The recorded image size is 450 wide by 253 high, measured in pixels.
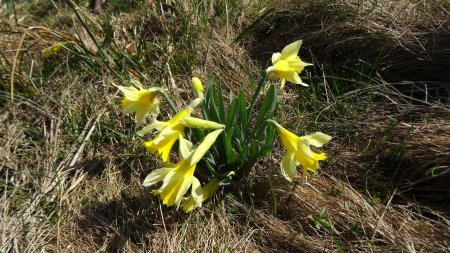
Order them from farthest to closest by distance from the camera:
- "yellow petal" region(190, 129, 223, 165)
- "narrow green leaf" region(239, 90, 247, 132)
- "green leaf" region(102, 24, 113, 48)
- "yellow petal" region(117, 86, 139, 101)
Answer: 1. "green leaf" region(102, 24, 113, 48)
2. "narrow green leaf" region(239, 90, 247, 132)
3. "yellow petal" region(117, 86, 139, 101)
4. "yellow petal" region(190, 129, 223, 165)

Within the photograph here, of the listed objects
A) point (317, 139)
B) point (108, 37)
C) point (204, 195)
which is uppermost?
point (108, 37)

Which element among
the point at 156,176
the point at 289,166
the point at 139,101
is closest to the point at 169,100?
the point at 139,101

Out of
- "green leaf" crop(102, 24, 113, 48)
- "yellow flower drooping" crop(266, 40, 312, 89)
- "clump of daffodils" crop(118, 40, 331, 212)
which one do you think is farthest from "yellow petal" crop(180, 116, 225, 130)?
"green leaf" crop(102, 24, 113, 48)

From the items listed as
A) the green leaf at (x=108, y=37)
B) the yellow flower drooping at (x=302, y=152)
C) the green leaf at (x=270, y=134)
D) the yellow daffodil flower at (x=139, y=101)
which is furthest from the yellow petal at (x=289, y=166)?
the green leaf at (x=108, y=37)

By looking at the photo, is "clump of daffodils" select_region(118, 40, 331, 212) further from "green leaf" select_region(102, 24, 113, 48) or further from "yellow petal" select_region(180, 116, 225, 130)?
"green leaf" select_region(102, 24, 113, 48)

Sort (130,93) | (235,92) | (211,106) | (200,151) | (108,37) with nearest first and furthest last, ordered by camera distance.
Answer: (200,151) < (130,93) < (211,106) < (108,37) < (235,92)

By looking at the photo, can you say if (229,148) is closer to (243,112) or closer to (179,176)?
(243,112)

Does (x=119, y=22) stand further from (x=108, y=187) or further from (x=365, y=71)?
(x=365, y=71)
